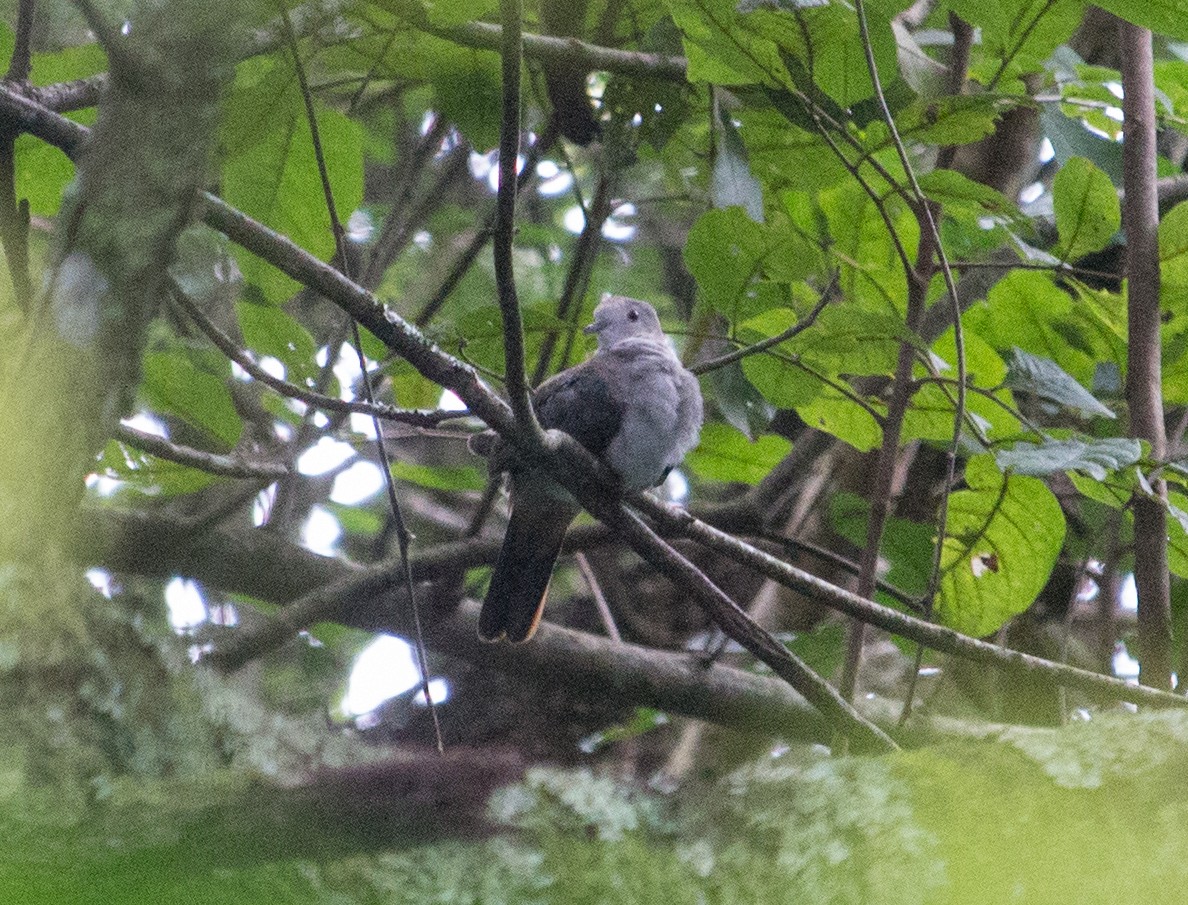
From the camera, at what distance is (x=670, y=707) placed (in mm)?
3963

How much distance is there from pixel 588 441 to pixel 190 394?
49.8 inches

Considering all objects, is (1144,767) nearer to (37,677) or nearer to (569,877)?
(569,877)

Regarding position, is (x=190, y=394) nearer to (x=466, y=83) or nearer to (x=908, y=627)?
(x=466, y=83)

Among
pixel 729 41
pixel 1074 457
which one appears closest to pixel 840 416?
pixel 1074 457

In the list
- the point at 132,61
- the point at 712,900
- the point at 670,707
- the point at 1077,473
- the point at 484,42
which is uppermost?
the point at 484,42

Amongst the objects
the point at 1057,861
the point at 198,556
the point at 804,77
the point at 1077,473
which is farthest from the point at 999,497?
the point at 198,556

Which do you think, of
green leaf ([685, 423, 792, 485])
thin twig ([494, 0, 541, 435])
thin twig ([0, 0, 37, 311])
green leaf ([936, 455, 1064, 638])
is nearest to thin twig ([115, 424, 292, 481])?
thin twig ([0, 0, 37, 311])

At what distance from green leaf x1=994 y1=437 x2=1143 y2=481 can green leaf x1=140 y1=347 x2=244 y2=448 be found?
6.15 ft

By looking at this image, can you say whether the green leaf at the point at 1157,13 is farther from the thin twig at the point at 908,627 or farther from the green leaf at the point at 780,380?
the thin twig at the point at 908,627

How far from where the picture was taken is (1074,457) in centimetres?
247

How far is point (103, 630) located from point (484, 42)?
194cm

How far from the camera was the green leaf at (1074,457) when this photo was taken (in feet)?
7.95

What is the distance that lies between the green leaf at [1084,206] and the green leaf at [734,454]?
3.70 ft

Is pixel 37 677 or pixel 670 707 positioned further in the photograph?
pixel 670 707
